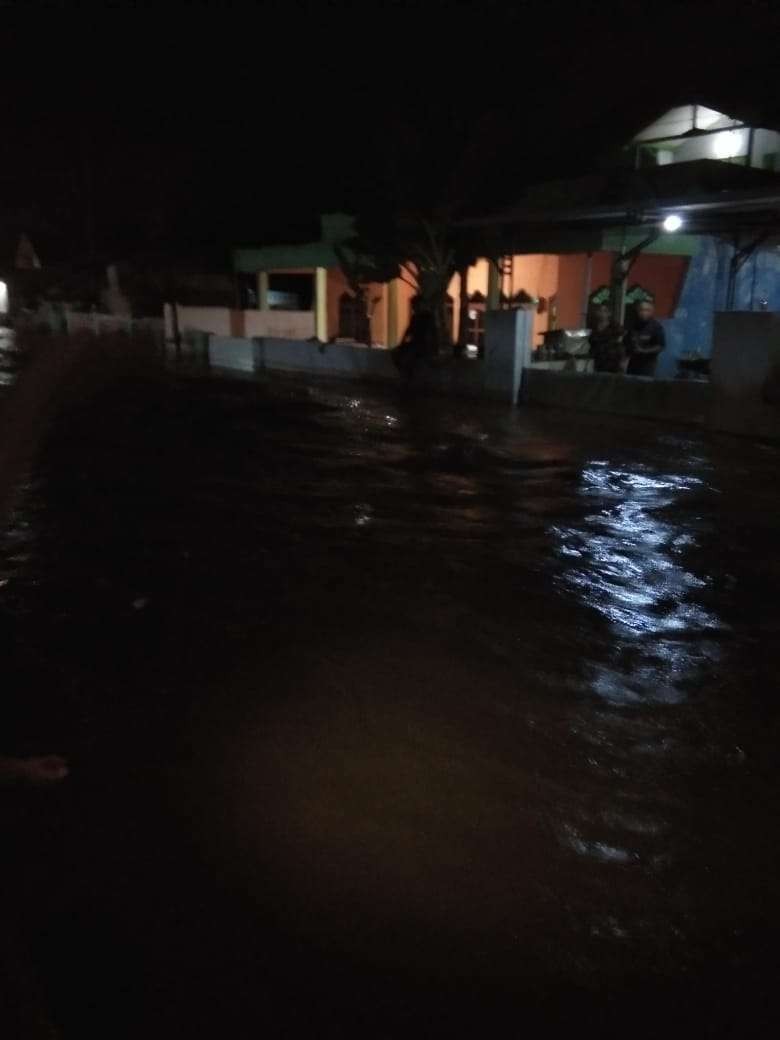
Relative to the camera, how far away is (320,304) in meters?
24.0

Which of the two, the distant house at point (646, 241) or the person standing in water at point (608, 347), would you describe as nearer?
the distant house at point (646, 241)

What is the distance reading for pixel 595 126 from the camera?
19.2m

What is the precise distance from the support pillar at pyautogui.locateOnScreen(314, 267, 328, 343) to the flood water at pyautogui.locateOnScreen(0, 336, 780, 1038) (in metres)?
16.6

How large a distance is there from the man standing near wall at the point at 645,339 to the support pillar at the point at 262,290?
14.9m

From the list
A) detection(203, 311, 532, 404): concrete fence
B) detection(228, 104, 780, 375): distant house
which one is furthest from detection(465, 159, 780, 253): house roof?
detection(203, 311, 532, 404): concrete fence

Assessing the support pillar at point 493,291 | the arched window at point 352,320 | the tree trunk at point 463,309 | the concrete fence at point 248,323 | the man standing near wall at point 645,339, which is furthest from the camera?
the concrete fence at point 248,323

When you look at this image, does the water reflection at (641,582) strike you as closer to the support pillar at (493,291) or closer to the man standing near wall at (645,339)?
the man standing near wall at (645,339)

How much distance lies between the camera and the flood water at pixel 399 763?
108 inches

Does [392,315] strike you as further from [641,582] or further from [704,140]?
[641,582]

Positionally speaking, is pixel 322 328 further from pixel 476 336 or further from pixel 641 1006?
pixel 641 1006

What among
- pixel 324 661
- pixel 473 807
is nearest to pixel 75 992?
pixel 473 807

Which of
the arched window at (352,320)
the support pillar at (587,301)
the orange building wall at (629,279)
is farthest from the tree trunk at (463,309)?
the arched window at (352,320)

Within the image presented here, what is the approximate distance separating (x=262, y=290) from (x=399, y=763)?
23964 millimetres

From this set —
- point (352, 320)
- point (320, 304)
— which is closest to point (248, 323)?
point (320, 304)
